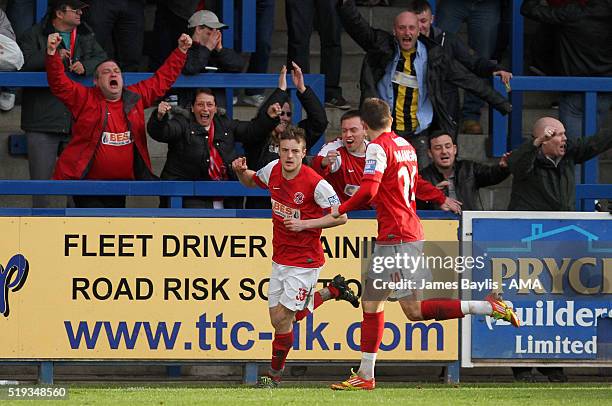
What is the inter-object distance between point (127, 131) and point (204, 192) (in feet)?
2.64

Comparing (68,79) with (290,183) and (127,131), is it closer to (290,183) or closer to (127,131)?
(127,131)

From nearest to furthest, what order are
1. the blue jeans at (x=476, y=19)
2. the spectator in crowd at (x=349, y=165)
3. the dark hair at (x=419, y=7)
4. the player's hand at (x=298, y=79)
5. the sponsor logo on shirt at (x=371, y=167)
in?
the sponsor logo on shirt at (x=371, y=167) → the spectator in crowd at (x=349, y=165) → the player's hand at (x=298, y=79) → the dark hair at (x=419, y=7) → the blue jeans at (x=476, y=19)

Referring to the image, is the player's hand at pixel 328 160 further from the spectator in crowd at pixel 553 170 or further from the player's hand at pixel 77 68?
the player's hand at pixel 77 68

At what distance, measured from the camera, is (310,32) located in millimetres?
13977

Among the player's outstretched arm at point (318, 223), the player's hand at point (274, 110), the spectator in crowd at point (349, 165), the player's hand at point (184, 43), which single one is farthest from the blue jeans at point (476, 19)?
the player's outstretched arm at point (318, 223)

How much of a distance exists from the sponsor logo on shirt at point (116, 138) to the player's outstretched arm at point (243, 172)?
60.1 inches

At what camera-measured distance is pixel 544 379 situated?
40.7 ft

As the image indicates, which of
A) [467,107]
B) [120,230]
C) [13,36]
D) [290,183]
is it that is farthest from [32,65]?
[467,107]

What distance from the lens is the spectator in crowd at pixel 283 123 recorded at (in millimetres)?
12359

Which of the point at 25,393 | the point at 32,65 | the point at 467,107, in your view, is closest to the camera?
the point at 25,393

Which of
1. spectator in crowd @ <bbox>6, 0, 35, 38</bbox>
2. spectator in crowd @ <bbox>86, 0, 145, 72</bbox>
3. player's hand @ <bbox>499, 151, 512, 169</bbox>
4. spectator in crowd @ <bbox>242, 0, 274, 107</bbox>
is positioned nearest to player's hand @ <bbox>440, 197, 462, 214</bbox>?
player's hand @ <bbox>499, 151, 512, 169</bbox>

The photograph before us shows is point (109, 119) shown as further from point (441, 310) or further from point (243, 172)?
point (441, 310)

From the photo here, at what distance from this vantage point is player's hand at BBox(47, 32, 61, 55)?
12055 mm

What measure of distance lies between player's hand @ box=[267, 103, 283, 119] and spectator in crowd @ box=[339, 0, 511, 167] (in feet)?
2.77
